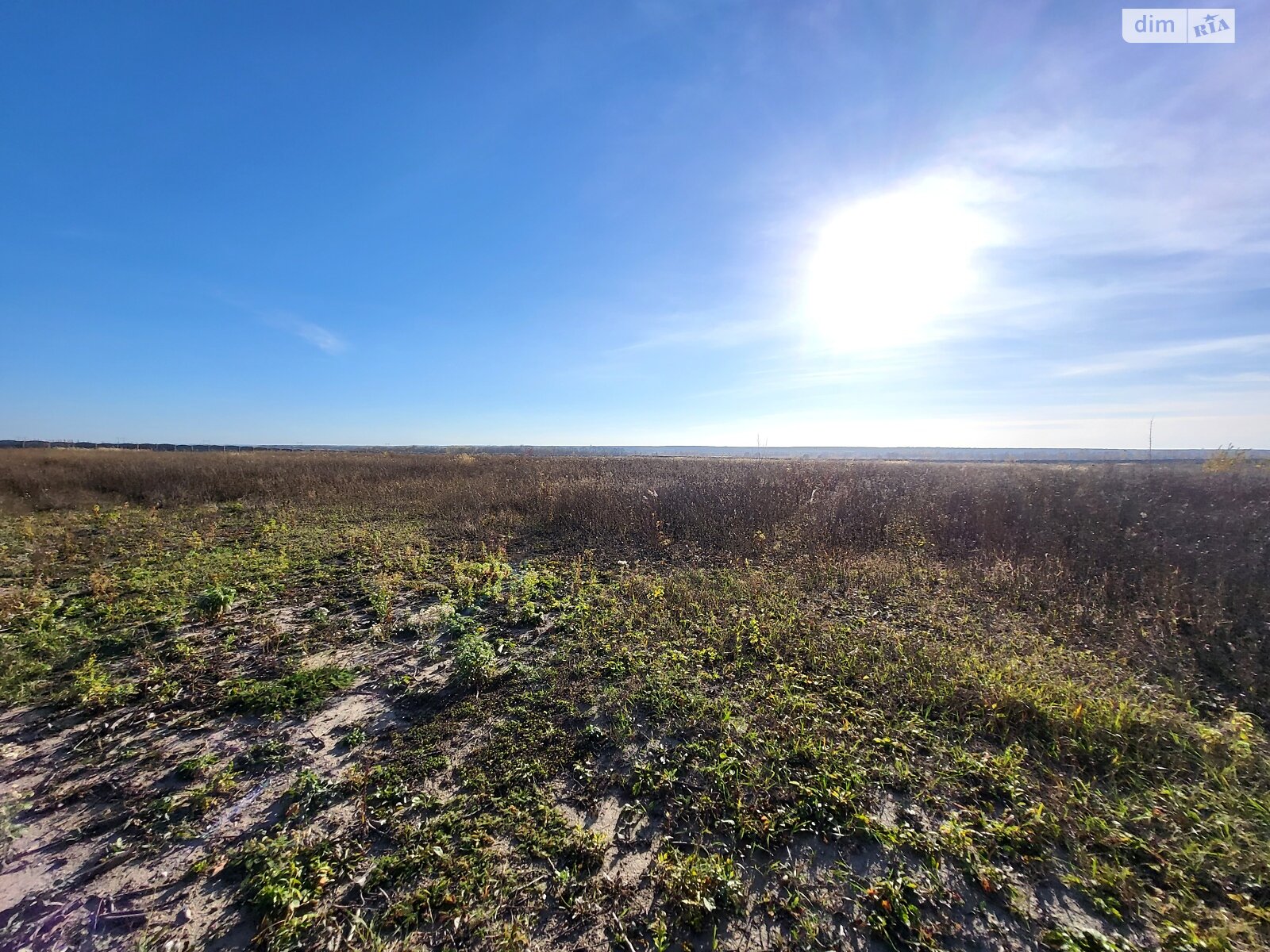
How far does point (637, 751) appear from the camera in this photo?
3396 millimetres

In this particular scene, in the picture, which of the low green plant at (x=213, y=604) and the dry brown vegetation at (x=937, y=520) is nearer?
the low green plant at (x=213, y=604)

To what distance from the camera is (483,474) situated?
747 inches

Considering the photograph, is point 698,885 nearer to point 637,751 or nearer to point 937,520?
point 637,751

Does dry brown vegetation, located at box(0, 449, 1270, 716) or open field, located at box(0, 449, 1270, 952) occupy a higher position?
dry brown vegetation, located at box(0, 449, 1270, 716)

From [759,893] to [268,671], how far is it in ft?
14.9

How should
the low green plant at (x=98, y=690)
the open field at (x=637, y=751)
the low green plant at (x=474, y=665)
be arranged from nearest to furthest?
the open field at (x=637, y=751) < the low green plant at (x=98, y=690) < the low green plant at (x=474, y=665)

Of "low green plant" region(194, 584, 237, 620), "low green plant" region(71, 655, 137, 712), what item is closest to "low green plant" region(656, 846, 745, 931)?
"low green plant" region(71, 655, 137, 712)

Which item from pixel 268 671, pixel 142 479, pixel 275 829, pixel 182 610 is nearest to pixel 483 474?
pixel 142 479

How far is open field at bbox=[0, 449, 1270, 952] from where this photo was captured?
7.38 ft

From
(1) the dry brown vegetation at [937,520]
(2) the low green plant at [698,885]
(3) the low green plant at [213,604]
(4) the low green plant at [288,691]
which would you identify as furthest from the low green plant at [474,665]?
(1) the dry brown vegetation at [937,520]

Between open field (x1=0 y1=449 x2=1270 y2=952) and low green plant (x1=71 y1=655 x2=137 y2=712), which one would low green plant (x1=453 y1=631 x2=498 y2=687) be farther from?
low green plant (x1=71 y1=655 x2=137 y2=712)

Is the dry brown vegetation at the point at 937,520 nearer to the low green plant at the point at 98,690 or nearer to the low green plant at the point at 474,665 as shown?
the low green plant at the point at 474,665

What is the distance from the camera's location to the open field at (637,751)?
7.38ft

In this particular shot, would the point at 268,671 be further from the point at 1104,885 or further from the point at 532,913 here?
the point at 1104,885
